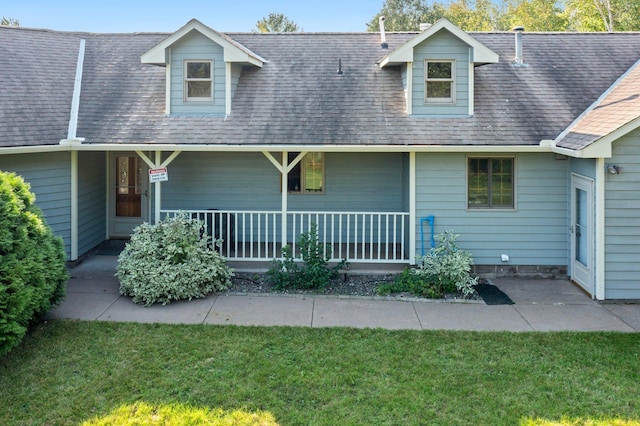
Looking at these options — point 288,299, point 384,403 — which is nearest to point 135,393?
point 384,403

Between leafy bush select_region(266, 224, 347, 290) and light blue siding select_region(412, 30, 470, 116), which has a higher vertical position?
light blue siding select_region(412, 30, 470, 116)

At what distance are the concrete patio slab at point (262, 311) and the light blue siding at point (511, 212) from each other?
3082 mm

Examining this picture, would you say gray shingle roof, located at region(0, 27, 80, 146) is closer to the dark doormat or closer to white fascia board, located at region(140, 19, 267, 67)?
white fascia board, located at region(140, 19, 267, 67)

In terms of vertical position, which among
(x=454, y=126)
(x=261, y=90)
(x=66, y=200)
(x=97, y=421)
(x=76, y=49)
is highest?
(x=76, y=49)

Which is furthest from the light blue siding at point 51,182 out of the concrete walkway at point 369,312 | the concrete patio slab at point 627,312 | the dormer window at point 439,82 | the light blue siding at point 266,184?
the concrete patio slab at point 627,312

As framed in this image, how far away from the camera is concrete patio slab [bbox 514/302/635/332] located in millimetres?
7242

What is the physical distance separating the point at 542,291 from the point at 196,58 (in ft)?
27.4

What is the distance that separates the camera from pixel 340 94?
1113 centimetres

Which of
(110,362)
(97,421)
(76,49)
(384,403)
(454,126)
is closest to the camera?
(97,421)

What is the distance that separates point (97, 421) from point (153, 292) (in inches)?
138

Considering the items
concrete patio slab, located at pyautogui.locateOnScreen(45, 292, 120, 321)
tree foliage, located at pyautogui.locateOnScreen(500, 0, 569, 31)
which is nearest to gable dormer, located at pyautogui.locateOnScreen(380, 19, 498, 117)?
concrete patio slab, located at pyautogui.locateOnScreen(45, 292, 120, 321)

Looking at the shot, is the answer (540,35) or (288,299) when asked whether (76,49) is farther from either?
(540,35)

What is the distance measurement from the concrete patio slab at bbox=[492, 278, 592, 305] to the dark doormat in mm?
108

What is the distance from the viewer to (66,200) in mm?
10203
